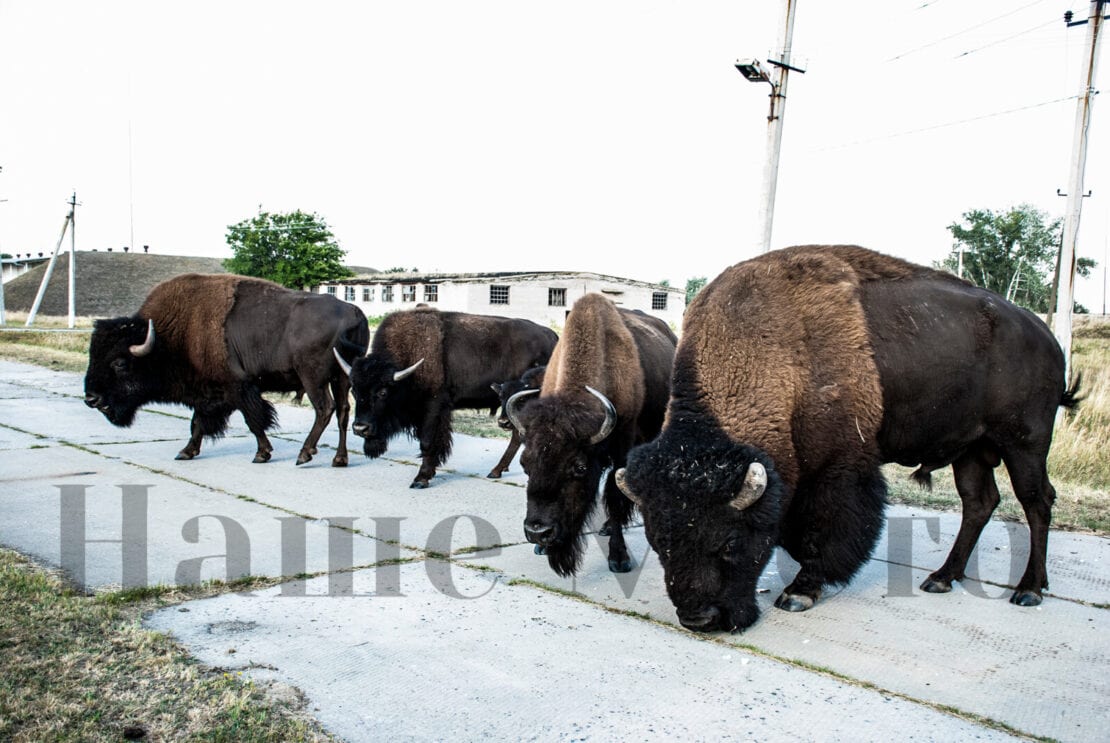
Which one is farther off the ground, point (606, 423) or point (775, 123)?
point (775, 123)

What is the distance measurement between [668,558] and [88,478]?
20.5 feet

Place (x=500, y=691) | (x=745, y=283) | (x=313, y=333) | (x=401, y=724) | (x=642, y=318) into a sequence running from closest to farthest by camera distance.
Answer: (x=401, y=724)
(x=500, y=691)
(x=745, y=283)
(x=642, y=318)
(x=313, y=333)

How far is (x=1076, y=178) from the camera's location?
12164mm

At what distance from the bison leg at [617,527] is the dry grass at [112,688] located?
2583 millimetres

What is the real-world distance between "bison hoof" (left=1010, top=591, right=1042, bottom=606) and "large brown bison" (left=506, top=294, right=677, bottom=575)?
232cm

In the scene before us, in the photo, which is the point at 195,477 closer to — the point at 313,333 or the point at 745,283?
the point at 313,333

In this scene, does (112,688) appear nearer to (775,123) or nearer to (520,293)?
(775,123)

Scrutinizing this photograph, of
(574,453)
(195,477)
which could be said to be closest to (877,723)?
(574,453)

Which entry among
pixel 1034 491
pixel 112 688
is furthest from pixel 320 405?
Result: pixel 1034 491

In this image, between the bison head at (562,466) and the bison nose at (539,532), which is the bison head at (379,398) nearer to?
the bison head at (562,466)

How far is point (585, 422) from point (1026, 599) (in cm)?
279

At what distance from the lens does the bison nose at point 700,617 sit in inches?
150

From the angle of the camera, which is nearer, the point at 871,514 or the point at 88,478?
the point at 871,514

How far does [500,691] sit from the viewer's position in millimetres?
3344
